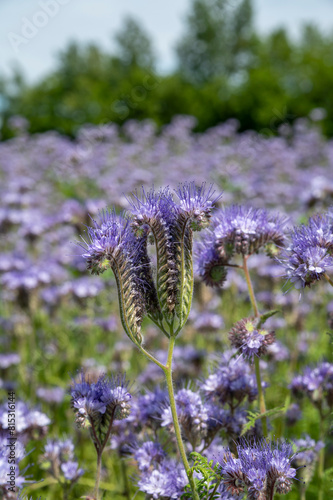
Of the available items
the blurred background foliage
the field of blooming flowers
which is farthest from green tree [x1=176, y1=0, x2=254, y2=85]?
the field of blooming flowers

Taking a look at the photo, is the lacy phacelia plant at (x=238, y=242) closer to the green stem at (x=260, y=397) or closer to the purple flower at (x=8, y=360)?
the green stem at (x=260, y=397)

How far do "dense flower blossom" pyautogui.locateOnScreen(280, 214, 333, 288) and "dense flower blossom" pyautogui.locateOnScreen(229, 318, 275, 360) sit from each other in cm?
22

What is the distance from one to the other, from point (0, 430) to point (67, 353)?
8.85 ft

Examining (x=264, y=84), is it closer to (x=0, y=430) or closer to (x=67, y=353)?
(x=67, y=353)

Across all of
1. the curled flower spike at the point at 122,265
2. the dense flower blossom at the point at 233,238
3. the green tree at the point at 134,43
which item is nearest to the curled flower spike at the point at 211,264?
the dense flower blossom at the point at 233,238

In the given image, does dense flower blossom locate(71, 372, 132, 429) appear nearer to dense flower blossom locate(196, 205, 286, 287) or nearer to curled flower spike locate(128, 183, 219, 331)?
curled flower spike locate(128, 183, 219, 331)

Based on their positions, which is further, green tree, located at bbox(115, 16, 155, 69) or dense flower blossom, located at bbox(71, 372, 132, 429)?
green tree, located at bbox(115, 16, 155, 69)

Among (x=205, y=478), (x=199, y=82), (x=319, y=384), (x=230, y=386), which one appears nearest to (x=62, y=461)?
(x=230, y=386)

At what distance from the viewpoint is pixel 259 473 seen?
4.56 feet

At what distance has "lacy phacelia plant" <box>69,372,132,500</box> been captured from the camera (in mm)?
1601

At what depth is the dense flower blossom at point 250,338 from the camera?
1.75 meters

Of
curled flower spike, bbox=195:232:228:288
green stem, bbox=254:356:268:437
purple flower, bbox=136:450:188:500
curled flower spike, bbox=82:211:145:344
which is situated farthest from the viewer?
curled flower spike, bbox=195:232:228:288

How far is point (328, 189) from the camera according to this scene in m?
4.71

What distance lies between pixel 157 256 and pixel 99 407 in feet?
1.74
